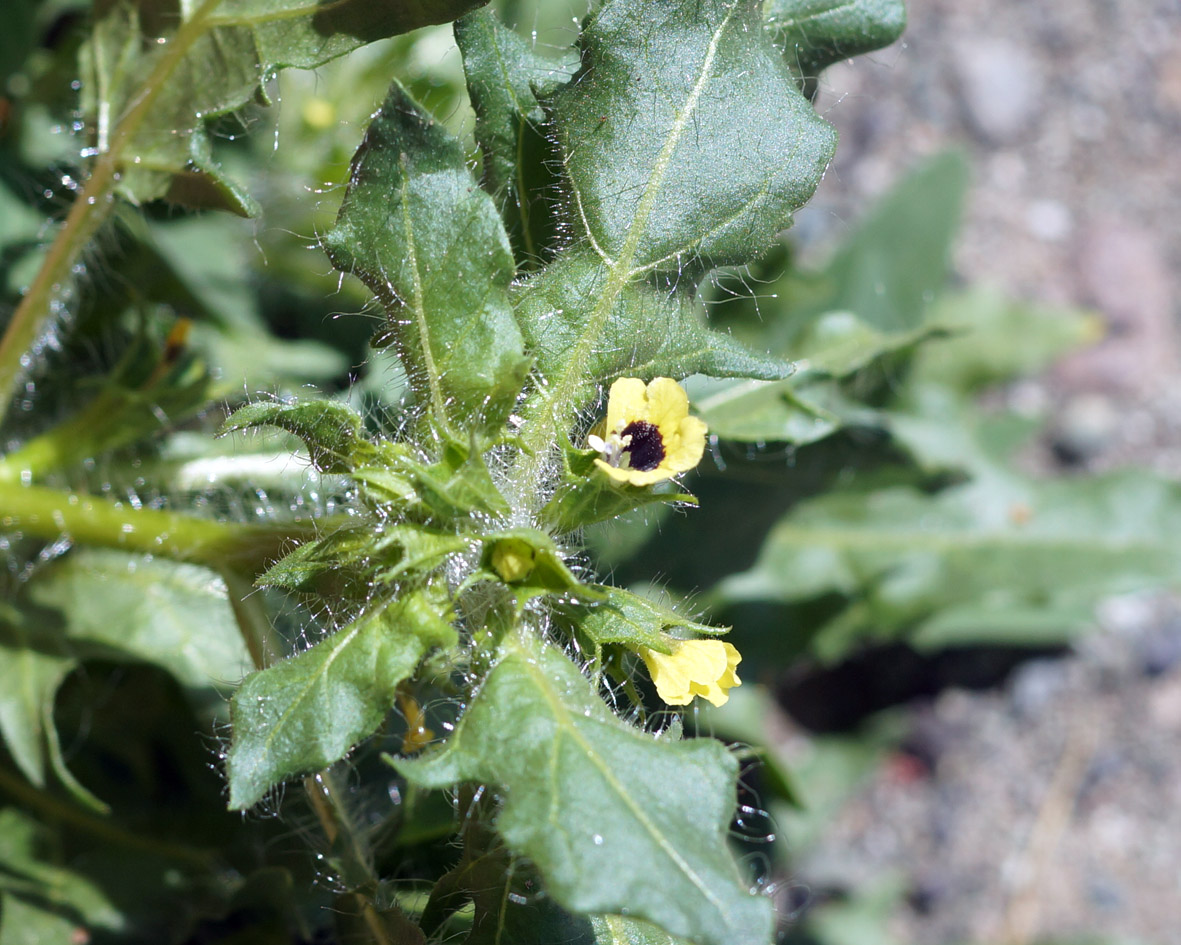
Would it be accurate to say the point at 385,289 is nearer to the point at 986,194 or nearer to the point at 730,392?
the point at 730,392

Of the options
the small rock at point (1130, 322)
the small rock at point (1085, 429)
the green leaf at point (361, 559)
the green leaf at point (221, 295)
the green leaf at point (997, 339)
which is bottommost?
the small rock at point (1085, 429)

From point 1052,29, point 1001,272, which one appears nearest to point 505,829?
point 1001,272

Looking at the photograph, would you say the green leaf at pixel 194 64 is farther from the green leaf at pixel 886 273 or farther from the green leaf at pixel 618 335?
the green leaf at pixel 886 273

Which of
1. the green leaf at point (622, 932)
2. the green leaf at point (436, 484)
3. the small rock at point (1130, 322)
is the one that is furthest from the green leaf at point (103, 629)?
the small rock at point (1130, 322)

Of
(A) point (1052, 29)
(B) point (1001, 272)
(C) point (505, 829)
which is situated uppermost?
(C) point (505, 829)

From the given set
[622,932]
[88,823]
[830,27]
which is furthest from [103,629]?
[830,27]

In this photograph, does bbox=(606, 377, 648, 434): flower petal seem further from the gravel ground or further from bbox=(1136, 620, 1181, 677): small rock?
bbox=(1136, 620, 1181, 677): small rock

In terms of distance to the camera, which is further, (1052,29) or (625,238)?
(1052,29)

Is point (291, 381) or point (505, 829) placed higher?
point (505, 829)
